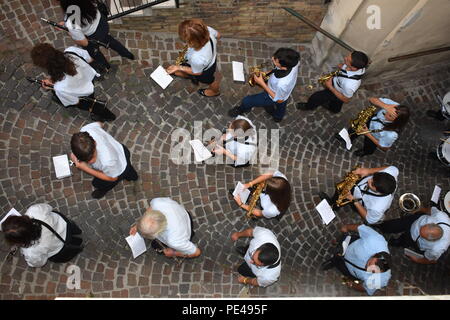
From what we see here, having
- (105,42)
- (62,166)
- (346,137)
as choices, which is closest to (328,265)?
(346,137)

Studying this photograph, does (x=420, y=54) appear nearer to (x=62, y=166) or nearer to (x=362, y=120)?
(x=362, y=120)

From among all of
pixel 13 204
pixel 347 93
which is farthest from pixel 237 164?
pixel 13 204

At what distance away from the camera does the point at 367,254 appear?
5824 mm

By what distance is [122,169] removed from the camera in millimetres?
6016

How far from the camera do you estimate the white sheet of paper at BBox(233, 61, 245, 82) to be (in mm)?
7883

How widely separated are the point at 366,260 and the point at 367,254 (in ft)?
0.36

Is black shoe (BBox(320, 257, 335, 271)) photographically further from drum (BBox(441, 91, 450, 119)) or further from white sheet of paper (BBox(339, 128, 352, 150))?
drum (BBox(441, 91, 450, 119))

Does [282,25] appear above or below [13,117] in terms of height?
above

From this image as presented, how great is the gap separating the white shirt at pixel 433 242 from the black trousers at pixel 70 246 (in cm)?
584

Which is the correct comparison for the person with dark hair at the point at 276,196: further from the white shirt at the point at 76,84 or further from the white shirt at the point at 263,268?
the white shirt at the point at 76,84

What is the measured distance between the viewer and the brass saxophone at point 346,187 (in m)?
6.72

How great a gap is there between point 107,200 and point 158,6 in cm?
390

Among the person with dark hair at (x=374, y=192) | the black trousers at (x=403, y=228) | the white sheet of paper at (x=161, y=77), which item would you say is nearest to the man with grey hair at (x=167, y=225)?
the white sheet of paper at (x=161, y=77)

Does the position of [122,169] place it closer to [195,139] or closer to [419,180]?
[195,139]
